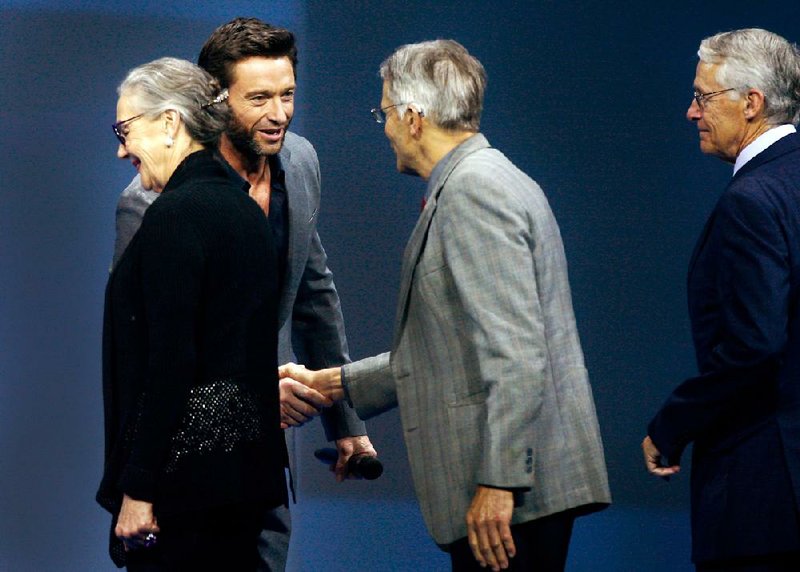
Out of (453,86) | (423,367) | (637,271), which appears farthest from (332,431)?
(637,271)

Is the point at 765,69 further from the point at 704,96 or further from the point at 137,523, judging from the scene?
the point at 137,523

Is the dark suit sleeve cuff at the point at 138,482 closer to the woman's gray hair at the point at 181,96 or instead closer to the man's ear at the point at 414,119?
the woman's gray hair at the point at 181,96

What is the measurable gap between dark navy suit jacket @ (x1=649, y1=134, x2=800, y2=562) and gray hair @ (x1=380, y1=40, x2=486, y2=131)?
20.1 inches

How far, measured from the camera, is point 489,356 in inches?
85.8

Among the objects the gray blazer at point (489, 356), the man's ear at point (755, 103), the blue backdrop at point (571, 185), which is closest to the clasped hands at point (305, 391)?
the gray blazer at point (489, 356)

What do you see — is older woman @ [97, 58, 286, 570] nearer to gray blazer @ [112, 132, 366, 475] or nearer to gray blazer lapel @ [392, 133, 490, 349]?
gray blazer lapel @ [392, 133, 490, 349]

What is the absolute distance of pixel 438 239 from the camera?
2285mm

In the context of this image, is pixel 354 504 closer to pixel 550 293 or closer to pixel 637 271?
pixel 637 271

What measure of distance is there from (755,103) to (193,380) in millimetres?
1225

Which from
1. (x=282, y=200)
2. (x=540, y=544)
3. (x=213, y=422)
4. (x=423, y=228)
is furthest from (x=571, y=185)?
(x=213, y=422)

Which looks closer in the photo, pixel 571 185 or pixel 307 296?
pixel 307 296

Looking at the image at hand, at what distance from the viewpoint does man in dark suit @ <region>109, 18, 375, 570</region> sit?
2.88 metres

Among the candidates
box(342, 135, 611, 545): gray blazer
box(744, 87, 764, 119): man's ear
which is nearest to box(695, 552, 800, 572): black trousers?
box(342, 135, 611, 545): gray blazer

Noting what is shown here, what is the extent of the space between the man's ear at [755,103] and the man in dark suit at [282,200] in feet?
3.21
